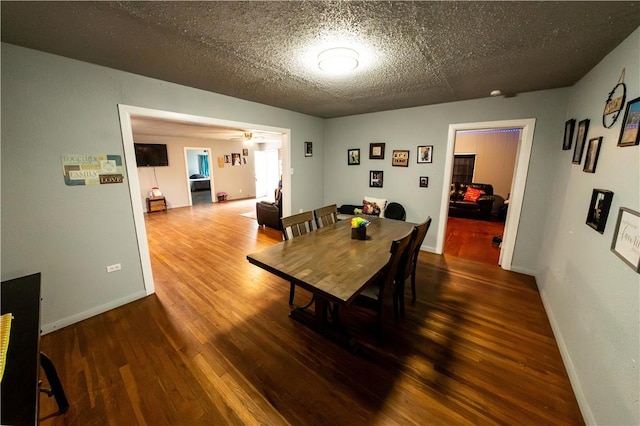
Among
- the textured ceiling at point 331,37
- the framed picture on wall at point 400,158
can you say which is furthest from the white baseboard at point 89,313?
the framed picture on wall at point 400,158

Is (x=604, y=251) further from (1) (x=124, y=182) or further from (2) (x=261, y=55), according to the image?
(1) (x=124, y=182)

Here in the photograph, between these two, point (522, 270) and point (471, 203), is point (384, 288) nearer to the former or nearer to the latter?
point (522, 270)

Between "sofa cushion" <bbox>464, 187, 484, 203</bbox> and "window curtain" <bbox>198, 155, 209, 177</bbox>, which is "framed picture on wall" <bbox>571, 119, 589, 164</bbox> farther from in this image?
"window curtain" <bbox>198, 155, 209, 177</bbox>

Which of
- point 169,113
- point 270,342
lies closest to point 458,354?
point 270,342

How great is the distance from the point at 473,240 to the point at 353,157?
2731 mm

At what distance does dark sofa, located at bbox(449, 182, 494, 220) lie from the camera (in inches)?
227

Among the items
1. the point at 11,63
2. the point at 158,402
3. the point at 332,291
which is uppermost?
the point at 11,63

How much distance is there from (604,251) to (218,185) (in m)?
8.78

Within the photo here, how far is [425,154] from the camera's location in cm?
372

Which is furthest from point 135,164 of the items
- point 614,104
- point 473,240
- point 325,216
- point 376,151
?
point 473,240

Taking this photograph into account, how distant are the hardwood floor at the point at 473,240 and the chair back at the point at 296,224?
255cm

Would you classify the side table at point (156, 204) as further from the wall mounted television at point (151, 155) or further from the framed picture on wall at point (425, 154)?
the framed picture on wall at point (425, 154)

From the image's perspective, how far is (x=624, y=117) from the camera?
56.6 inches

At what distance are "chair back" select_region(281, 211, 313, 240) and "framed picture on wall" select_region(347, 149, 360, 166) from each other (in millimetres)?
2186
